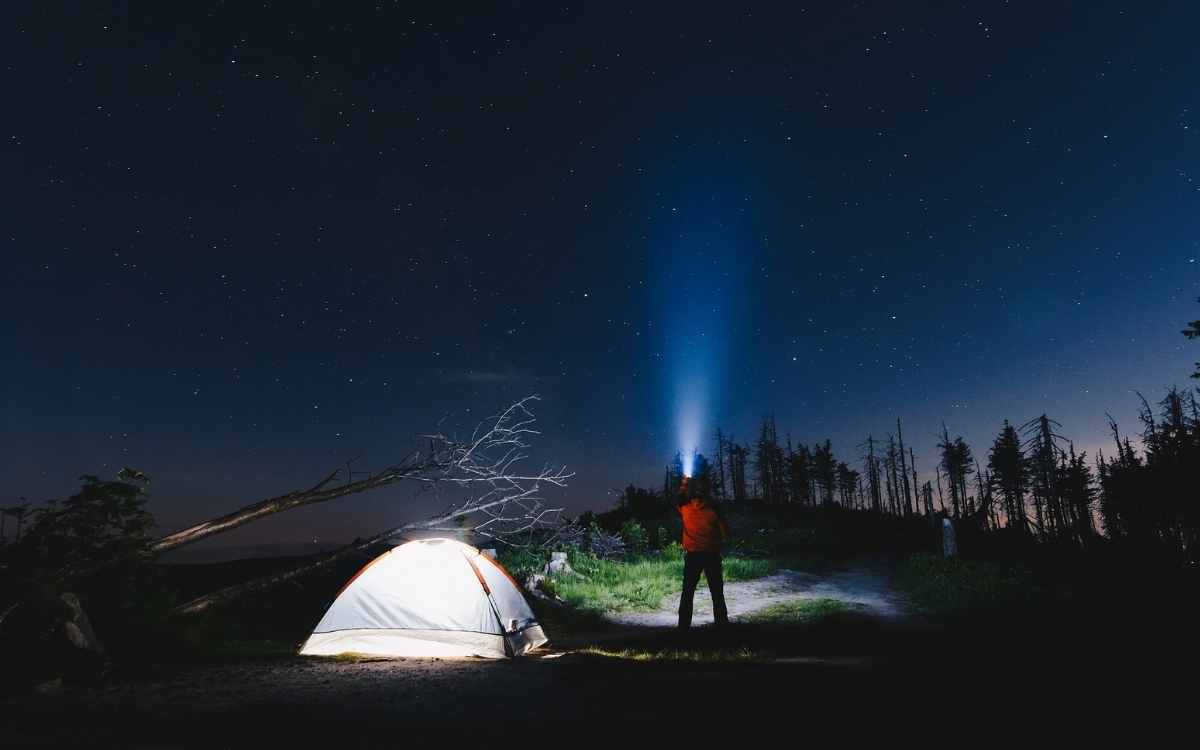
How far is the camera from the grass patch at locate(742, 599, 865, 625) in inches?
571

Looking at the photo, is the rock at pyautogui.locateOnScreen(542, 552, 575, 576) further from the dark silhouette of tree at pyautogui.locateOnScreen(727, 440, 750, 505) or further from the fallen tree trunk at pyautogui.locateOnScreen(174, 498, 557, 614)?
the dark silhouette of tree at pyautogui.locateOnScreen(727, 440, 750, 505)

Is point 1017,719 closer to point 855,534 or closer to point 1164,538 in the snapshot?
point 1164,538

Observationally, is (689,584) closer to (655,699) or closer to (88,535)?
(655,699)

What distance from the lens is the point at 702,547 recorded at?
452 inches

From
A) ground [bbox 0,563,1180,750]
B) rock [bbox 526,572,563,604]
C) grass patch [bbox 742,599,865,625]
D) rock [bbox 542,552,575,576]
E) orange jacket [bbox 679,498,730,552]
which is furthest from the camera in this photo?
rock [bbox 542,552,575,576]

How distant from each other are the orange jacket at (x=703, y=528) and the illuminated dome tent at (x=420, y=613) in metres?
3.14

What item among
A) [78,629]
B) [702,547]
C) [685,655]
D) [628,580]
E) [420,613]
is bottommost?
[685,655]

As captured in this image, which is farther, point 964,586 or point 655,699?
point 964,586

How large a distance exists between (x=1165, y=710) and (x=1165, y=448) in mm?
22665

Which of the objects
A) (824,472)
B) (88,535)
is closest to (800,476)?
(824,472)

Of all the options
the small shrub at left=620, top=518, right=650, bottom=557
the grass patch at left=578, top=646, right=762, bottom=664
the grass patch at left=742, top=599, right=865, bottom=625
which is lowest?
the grass patch at left=742, top=599, right=865, bottom=625

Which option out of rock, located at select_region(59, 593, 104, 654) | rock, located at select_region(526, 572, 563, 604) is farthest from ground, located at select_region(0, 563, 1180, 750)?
rock, located at select_region(526, 572, 563, 604)

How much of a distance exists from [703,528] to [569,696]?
16.3 feet

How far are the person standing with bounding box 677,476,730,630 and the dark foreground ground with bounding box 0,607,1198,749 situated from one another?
1133 mm
